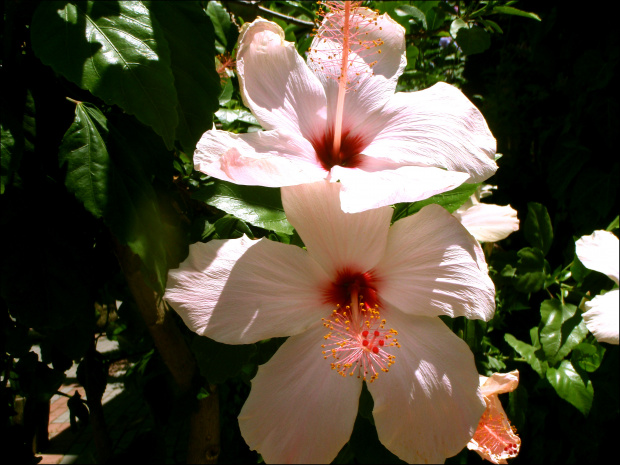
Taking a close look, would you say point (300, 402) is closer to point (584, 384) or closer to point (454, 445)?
point (454, 445)

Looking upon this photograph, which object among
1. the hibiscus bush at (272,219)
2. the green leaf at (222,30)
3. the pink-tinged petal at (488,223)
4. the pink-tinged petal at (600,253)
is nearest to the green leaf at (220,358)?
the hibiscus bush at (272,219)

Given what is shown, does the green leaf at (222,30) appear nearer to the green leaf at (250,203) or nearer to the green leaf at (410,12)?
the green leaf at (410,12)

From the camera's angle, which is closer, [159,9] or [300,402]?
[300,402]

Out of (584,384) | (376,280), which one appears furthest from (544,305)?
(376,280)

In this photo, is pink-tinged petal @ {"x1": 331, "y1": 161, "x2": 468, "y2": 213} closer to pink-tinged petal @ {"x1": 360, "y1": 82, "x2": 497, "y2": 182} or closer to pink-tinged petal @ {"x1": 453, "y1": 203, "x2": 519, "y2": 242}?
pink-tinged petal @ {"x1": 360, "y1": 82, "x2": 497, "y2": 182}

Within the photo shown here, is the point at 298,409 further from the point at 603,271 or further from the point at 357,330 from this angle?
the point at 603,271
